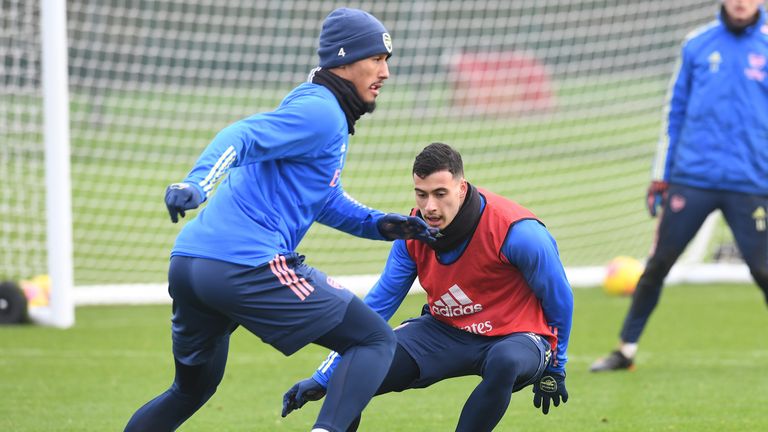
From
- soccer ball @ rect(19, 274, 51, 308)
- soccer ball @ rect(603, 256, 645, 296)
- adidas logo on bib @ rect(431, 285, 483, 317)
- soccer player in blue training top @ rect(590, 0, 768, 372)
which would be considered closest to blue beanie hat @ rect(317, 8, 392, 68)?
adidas logo on bib @ rect(431, 285, 483, 317)

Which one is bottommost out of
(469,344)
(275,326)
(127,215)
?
(127,215)

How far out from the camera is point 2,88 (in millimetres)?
9633

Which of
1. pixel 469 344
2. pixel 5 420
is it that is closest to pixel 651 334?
pixel 469 344

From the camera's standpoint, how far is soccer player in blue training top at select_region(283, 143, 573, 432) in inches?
184

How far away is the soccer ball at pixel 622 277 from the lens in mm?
10281

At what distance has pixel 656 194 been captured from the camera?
7414 mm

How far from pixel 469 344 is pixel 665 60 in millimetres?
9792

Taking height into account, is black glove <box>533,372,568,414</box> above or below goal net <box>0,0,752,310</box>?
above

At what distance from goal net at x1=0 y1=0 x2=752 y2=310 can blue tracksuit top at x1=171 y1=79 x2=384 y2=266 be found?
577cm

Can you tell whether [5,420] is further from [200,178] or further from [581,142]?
[581,142]

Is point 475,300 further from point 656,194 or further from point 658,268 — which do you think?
point 656,194

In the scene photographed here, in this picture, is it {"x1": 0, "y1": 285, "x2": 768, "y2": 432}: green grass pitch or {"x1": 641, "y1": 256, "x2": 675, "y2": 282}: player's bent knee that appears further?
{"x1": 641, "y1": 256, "x2": 675, "y2": 282}: player's bent knee

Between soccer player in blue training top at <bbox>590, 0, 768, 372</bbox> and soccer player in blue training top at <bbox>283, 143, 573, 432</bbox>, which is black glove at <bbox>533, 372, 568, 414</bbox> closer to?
soccer player in blue training top at <bbox>283, 143, 573, 432</bbox>

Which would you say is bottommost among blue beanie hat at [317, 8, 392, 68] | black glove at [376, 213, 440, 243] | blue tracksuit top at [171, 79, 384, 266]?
black glove at [376, 213, 440, 243]
